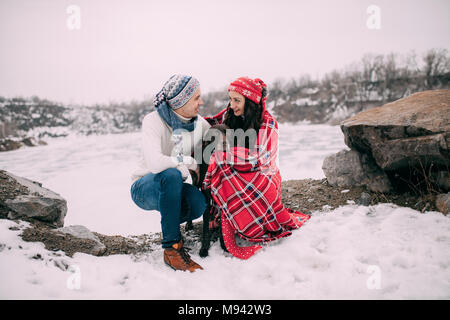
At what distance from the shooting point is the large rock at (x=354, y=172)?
8.27 ft

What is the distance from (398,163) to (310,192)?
939 mm

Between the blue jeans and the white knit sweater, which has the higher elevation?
the white knit sweater

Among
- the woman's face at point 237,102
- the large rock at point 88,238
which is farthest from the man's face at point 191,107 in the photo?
the large rock at point 88,238

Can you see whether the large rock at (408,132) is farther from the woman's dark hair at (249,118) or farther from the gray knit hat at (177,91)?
the gray knit hat at (177,91)

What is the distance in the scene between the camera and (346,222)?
2090 millimetres

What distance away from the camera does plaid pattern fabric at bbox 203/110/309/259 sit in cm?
186

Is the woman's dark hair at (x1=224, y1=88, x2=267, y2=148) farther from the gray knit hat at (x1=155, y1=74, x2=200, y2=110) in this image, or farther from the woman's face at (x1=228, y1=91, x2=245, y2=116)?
the gray knit hat at (x1=155, y1=74, x2=200, y2=110)

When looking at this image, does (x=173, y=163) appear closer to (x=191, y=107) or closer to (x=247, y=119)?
(x=191, y=107)

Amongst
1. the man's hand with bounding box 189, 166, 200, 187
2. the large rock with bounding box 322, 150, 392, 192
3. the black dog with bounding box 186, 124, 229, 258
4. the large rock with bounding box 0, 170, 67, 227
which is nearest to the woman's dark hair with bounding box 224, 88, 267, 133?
the black dog with bounding box 186, 124, 229, 258

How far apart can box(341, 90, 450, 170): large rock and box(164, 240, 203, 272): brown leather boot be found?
189 centimetres

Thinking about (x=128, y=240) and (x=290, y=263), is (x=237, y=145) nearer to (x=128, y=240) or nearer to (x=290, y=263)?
(x=290, y=263)

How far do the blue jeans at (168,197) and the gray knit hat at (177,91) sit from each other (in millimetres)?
511

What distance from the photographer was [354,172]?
9.15ft
